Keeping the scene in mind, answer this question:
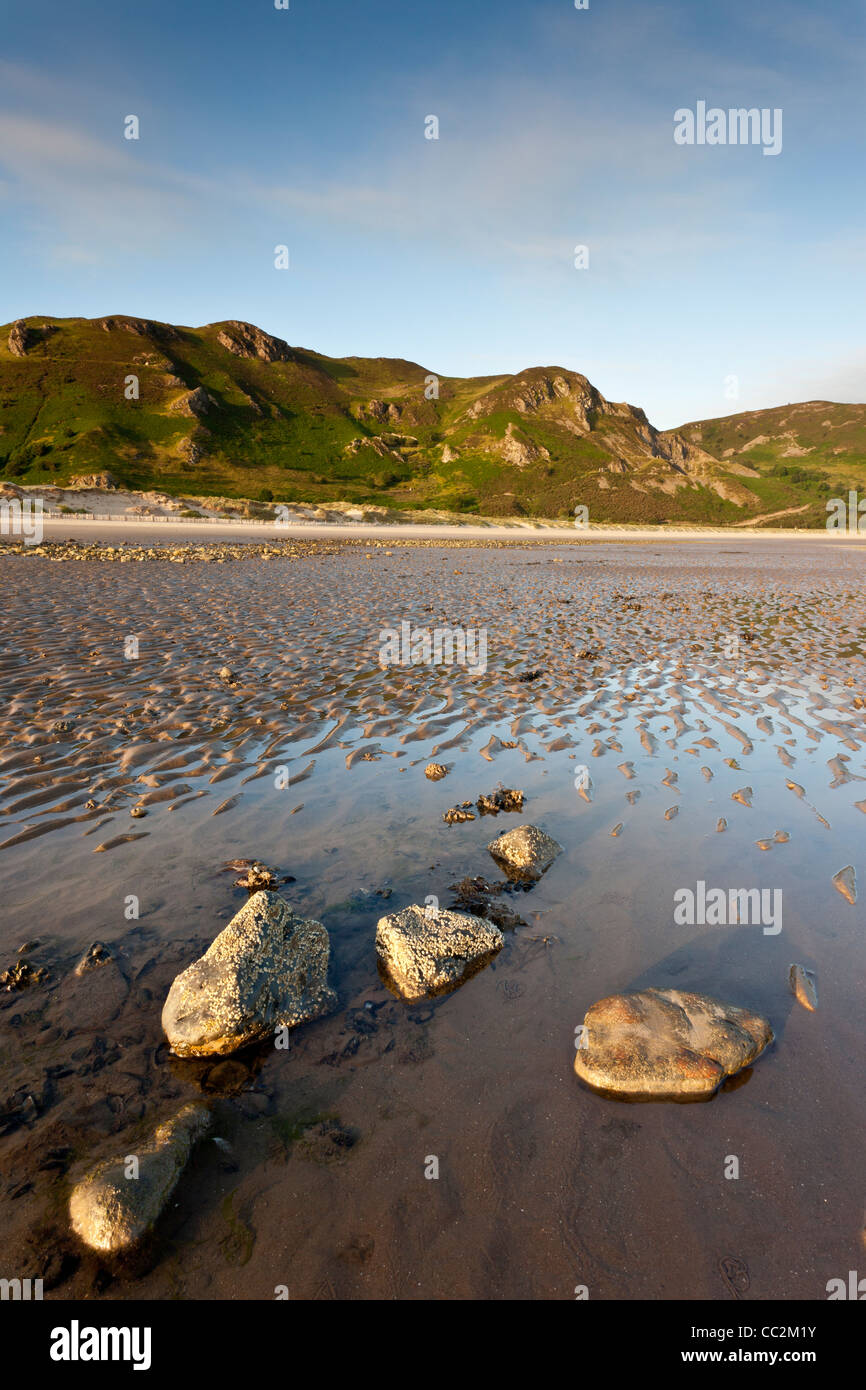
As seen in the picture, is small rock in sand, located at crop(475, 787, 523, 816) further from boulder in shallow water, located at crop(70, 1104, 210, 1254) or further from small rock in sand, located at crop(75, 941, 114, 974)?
boulder in shallow water, located at crop(70, 1104, 210, 1254)

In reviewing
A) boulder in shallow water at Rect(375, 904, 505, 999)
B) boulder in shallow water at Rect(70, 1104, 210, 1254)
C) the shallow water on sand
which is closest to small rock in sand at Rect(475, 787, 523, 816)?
the shallow water on sand

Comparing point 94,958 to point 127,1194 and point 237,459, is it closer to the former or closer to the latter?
point 127,1194

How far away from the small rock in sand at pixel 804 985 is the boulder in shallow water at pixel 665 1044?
0.66 meters

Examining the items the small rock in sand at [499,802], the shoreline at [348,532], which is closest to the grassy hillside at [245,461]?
the shoreline at [348,532]

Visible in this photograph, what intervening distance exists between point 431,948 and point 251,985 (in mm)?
1538

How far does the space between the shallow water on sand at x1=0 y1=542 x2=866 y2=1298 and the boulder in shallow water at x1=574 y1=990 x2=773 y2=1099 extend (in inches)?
6.3

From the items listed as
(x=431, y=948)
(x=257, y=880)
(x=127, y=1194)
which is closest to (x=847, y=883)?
(x=431, y=948)

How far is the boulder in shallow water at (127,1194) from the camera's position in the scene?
10.8 feet

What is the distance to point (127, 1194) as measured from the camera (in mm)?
3398

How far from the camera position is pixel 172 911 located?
20.3 ft

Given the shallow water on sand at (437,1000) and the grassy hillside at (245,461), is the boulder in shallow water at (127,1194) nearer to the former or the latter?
the shallow water on sand at (437,1000)

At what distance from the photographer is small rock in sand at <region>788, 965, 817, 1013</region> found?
5.18m
